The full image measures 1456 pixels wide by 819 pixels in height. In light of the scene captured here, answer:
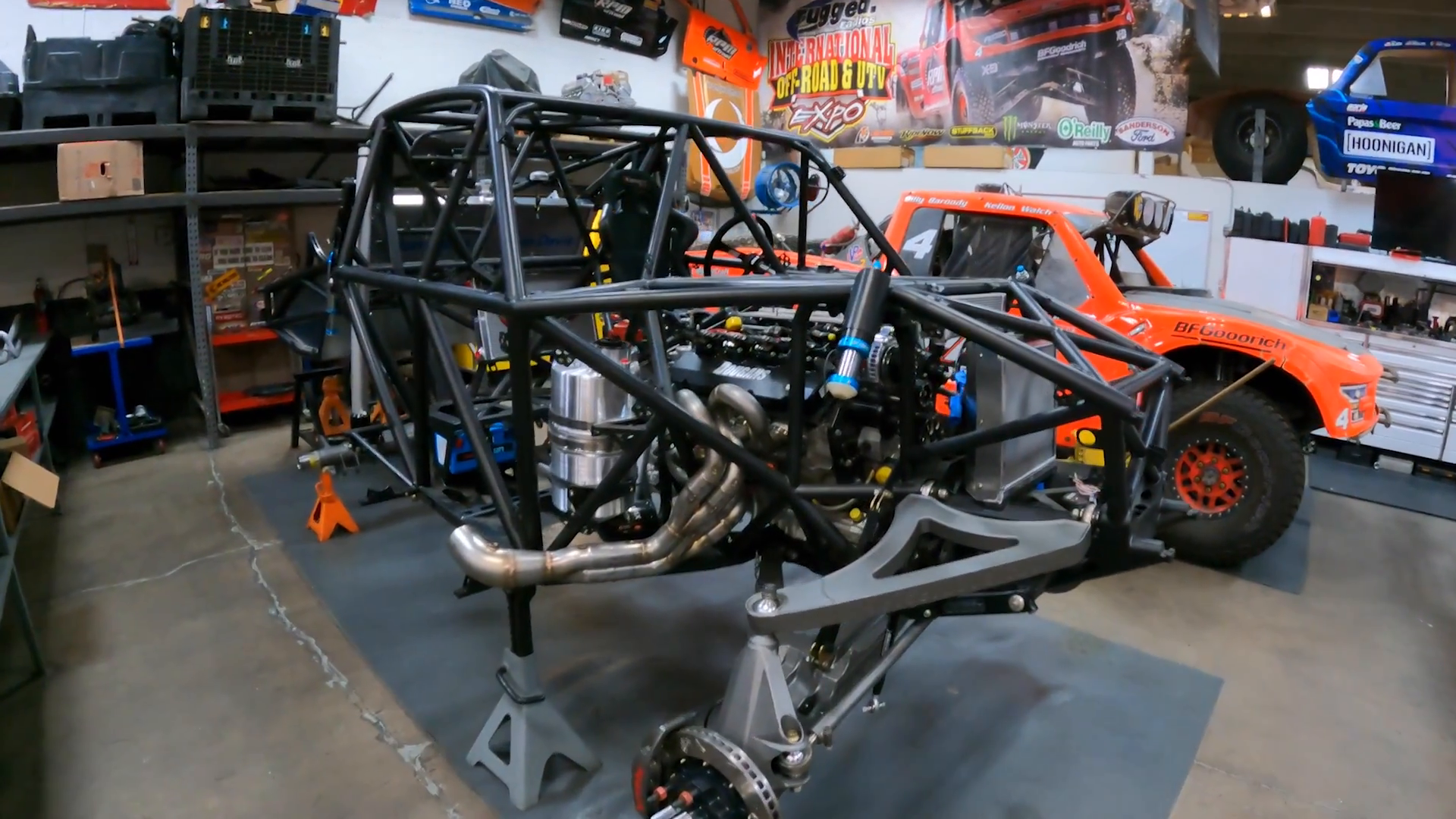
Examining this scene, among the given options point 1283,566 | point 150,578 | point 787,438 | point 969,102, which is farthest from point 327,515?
point 969,102

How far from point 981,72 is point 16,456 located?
700 centimetres

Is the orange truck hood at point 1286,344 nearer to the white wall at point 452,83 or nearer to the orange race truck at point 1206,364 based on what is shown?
the orange race truck at point 1206,364

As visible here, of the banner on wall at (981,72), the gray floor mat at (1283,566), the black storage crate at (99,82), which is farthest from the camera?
the banner on wall at (981,72)

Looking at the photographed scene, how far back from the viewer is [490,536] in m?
2.26

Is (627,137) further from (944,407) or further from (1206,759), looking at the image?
(1206,759)

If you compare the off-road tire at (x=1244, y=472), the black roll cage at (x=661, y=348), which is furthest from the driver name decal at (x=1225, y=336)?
the black roll cage at (x=661, y=348)

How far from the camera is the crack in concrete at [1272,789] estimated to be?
2250 mm

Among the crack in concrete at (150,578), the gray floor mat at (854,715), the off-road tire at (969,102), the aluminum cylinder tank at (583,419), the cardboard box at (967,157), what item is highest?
the off-road tire at (969,102)

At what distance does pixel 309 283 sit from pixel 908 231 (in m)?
3.21

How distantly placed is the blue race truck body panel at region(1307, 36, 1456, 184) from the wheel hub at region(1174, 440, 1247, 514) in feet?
8.45

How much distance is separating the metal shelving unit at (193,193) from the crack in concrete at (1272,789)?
4.80 metres

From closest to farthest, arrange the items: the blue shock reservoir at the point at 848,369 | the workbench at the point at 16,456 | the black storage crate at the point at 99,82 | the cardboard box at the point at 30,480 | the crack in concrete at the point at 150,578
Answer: the blue shock reservoir at the point at 848,369
the workbench at the point at 16,456
the cardboard box at the point at 30,480
the crack in concrete at the point at 150,578
the black storage crate at the point at 99,82

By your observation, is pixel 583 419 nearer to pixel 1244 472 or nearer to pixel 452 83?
pixel 1244 472

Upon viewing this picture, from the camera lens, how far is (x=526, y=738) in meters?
2.12
